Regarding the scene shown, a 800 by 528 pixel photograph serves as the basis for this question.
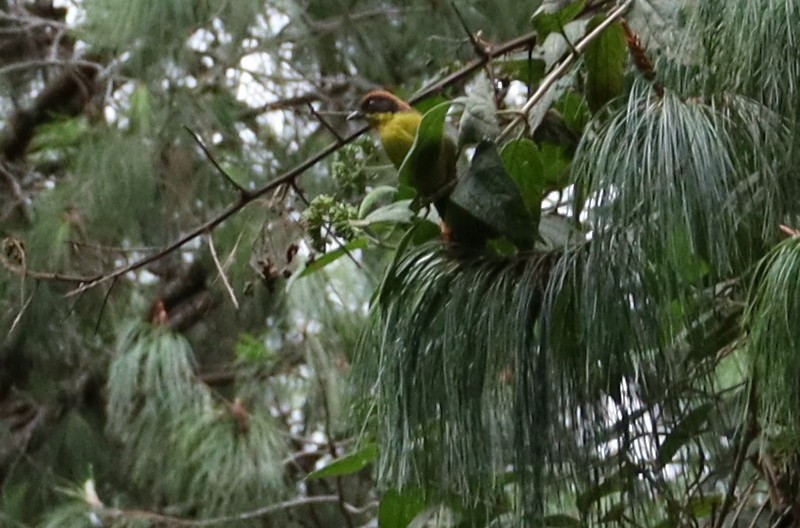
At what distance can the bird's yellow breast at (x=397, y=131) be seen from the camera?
610 millimetres

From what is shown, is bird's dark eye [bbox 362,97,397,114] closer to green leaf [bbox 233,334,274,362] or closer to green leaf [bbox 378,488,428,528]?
green leaf [bbox 378,488,428,528]

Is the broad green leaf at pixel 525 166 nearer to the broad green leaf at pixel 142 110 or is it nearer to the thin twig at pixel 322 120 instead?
the thin twig at pixel 322 120

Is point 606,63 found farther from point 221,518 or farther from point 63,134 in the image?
point 63,134

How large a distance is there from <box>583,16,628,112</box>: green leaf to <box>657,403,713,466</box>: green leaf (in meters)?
0.16

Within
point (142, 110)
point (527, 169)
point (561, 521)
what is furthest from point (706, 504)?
point (142, 110)

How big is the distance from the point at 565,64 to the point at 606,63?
0.07 ft

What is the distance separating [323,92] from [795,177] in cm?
95

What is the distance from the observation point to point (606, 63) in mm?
524

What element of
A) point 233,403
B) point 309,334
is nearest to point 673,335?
point 309,334

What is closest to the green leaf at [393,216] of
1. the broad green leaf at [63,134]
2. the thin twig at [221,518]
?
the thin twig at [221,518]

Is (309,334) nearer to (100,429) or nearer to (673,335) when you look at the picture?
(100,429)

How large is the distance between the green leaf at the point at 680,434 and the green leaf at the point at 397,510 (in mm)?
138

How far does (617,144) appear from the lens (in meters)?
0.44

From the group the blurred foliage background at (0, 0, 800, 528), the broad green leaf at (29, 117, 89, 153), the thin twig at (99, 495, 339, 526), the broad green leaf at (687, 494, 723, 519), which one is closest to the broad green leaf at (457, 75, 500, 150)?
the blurred foliage background at (0, 0, 800, 528)
